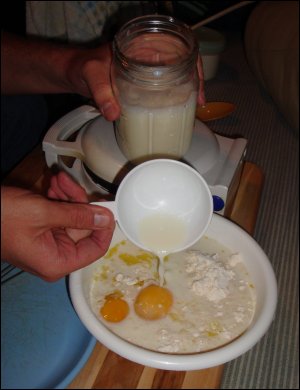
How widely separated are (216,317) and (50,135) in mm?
456

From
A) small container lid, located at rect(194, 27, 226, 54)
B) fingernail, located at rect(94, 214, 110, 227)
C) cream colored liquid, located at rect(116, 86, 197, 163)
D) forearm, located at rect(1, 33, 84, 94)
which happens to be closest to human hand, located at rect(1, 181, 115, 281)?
fingernail, located at rect(94, 214, 110, 227)

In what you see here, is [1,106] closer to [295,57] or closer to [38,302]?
[38,302]

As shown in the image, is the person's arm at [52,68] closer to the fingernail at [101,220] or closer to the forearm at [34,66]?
the forearm at [34,66]

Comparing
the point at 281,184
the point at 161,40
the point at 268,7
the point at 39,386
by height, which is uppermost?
the point at 161,40

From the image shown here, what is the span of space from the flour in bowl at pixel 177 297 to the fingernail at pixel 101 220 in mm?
116

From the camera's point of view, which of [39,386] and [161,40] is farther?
[161,40]

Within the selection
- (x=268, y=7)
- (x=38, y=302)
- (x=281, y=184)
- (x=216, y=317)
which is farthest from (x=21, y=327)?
(x=268, y=7)

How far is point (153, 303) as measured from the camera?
648 millimetres

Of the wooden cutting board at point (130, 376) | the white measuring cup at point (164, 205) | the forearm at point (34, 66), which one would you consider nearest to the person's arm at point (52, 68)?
the forearm at point (34, 66)

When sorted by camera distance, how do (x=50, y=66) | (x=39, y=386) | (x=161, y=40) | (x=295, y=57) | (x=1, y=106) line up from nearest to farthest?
1. (x=39, y=386)
2. (x=161, y=40)
3. (x=50, y=66)
4. (x=1, y=106)
5. (x=295, y=57)

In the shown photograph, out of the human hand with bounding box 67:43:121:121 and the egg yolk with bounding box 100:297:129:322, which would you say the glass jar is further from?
the egg yolk with bounding box 100:297:129:322

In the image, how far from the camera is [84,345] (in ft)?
2.22

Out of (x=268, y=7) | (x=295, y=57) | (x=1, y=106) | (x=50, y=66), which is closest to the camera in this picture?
(x=50, y=66)

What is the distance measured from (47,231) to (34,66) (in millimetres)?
517
